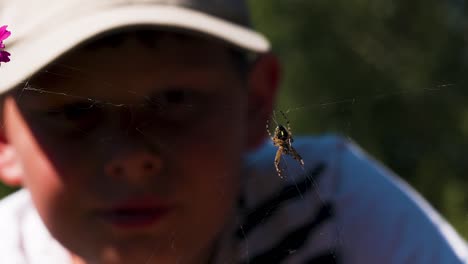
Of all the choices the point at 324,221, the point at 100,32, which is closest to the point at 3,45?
the point at 100,32

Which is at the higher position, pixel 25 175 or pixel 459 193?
pixel 25 175

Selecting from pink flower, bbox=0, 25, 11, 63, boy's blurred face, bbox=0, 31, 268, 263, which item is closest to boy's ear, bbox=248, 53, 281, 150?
boy's blurred face, bbox=0, 31, 268, 263

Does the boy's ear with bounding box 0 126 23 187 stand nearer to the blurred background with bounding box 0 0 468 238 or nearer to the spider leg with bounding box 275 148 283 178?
the blurred background with bounding box 0 0 468 238

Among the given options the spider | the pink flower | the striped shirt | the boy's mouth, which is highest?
the pink flower

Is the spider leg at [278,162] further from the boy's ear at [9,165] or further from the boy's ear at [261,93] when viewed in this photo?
the boy's ear at [9,165]

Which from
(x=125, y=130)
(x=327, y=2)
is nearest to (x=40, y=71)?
(x=125, y=130)

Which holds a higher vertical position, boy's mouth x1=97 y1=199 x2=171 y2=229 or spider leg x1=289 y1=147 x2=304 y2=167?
boy's mouth x1=97 y1=199 x2=171 y2=229

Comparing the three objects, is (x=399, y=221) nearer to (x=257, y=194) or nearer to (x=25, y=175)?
(x=257, y=194)
